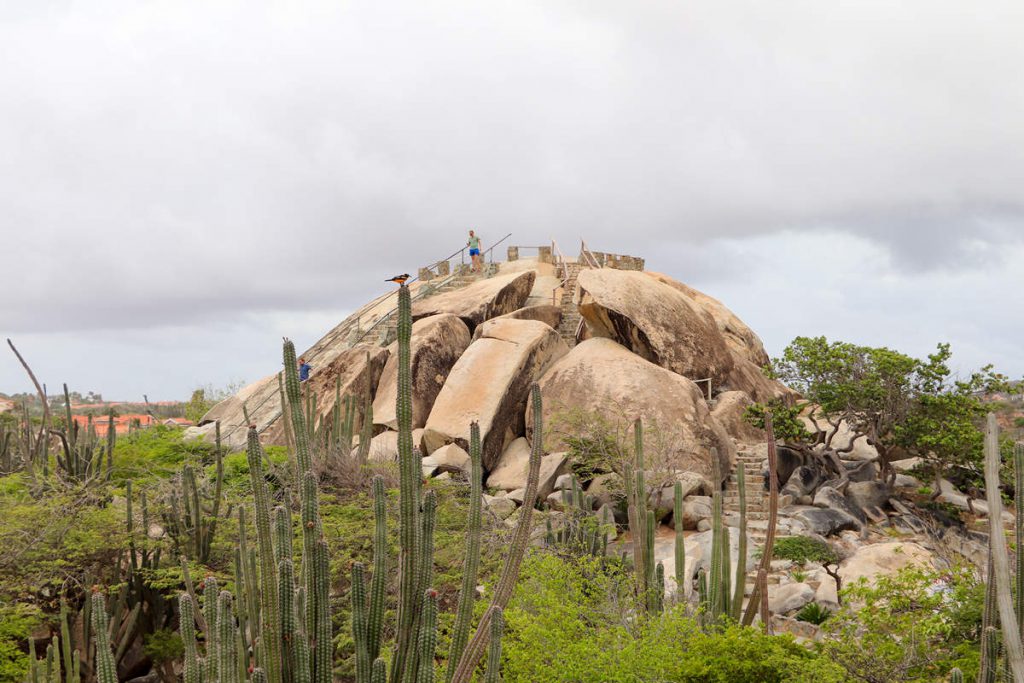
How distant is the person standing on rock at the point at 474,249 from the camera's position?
34656 mm

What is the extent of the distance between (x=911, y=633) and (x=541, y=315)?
2095cm

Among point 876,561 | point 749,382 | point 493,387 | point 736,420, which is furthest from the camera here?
point 749,382

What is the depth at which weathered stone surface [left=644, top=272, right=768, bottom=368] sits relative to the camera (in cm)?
3631

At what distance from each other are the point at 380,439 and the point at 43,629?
11.0 metres

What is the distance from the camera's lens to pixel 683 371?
26734 mm

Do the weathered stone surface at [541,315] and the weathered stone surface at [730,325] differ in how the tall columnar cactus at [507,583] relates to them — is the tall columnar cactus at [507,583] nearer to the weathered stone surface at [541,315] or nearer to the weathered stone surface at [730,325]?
the weathered stone surface at [541,315]

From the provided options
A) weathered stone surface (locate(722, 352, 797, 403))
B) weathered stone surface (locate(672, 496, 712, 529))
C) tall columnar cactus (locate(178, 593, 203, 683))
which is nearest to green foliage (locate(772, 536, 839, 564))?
weathered stone surface (locate(672, 496, 712, 529))

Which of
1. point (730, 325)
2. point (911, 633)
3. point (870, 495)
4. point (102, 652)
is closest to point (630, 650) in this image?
point (911, 633)

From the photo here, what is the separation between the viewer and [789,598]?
1634cm

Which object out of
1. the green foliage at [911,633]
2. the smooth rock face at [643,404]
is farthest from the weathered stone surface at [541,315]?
the green foliage at [911,633]

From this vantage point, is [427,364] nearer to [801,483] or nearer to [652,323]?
[652,323]

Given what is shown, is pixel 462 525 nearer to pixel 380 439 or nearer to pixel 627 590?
pixel 627 590

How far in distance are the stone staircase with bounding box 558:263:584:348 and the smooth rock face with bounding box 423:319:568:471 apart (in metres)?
2.35

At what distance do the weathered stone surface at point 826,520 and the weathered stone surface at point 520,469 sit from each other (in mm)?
5691
